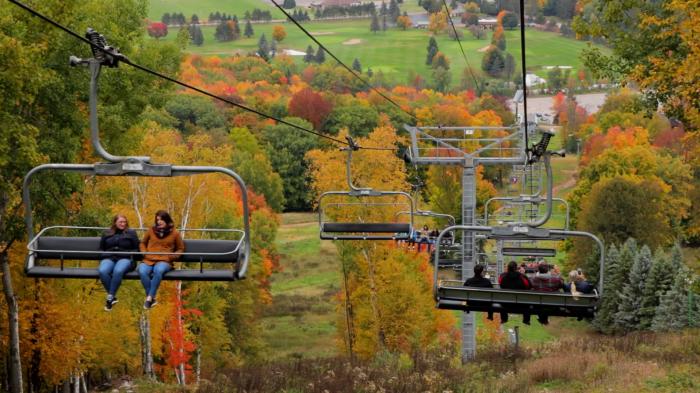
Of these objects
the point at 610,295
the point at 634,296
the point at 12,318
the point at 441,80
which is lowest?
the point at 441,80

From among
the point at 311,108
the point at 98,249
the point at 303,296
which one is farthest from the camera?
the point at 311,108

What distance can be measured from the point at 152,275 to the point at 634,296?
142 ft

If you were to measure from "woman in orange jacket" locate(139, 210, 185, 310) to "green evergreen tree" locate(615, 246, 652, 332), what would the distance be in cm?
4207

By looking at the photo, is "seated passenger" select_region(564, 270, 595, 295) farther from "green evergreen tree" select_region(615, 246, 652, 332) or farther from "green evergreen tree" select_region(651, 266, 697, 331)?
"green evergreen tree" select_region(615, 246, 652, 332)

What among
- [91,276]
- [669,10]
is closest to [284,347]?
[669,10]

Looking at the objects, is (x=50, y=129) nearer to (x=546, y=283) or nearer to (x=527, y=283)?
(x=527, y=283)

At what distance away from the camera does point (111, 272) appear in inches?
533

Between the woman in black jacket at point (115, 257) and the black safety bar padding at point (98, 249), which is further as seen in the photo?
the woman in black jacket at point (115, 257)

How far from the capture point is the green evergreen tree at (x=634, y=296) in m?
52.1

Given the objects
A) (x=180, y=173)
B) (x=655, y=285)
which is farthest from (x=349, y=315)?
(x=180, y=173)

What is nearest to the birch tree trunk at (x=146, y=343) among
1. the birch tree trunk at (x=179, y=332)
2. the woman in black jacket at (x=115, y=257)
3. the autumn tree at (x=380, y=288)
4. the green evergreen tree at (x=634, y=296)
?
the birch tree trunk at (x=179, y=332)

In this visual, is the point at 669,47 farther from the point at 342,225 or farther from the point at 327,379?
the point at 327,379

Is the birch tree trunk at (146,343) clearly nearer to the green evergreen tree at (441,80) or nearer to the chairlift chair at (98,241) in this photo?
the chairlift chair at (98,241)

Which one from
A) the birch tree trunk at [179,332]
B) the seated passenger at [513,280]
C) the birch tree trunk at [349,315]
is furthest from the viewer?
the birch tree trunk at [349,315]
